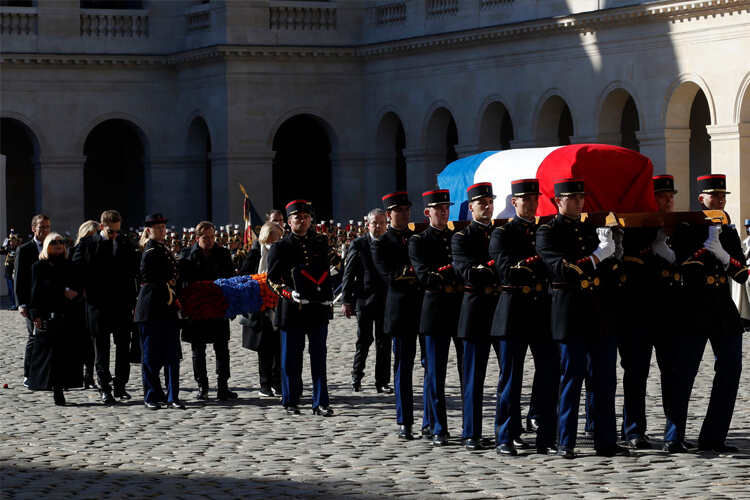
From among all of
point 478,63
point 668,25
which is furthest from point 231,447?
point 478,63

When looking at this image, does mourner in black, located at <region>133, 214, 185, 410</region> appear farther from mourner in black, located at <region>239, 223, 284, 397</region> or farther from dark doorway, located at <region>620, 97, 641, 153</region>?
dark doorway, located at <region>620, 97, 641, 153</region>

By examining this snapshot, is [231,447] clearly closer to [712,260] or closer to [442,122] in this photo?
[712,260]

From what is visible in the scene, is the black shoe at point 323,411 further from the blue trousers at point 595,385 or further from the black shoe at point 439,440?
the blue trousers at point 595,385

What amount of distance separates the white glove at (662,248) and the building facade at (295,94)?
20028mm

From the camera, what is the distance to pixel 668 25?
29.0 metres

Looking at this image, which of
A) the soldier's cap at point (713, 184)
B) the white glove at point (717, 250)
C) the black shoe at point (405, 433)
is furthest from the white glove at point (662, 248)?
the black shoe at point (405, 433)

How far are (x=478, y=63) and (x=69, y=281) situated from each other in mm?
20558

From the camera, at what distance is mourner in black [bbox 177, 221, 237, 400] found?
557 inches

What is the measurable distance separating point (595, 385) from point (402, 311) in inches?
69.6

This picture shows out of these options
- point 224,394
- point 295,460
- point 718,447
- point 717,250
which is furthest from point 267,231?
point 718,447

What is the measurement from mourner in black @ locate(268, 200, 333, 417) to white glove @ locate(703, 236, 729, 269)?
137 inches

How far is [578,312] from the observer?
1045 centimetres

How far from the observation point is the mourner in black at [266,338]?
1436 cm

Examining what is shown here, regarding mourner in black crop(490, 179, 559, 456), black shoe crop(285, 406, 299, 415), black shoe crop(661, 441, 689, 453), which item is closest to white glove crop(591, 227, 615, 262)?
mourner in black crop(490, 179, 559, 456)
